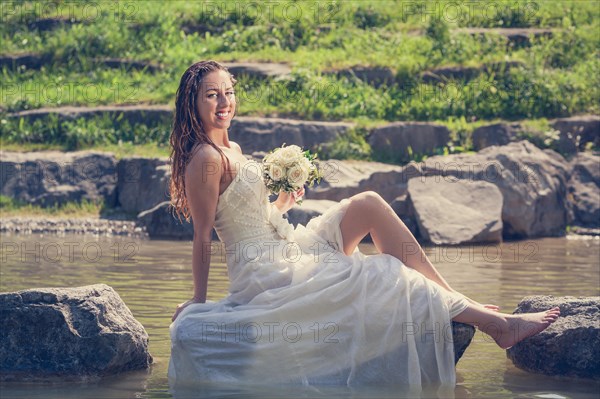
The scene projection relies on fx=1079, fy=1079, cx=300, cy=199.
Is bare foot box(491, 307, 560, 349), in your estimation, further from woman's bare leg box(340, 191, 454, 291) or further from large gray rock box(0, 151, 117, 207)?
large gray rock box(0, 151, 117, 207)

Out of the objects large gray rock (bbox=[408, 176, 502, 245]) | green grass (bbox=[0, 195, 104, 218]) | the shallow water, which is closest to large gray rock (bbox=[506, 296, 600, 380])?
the shallow water

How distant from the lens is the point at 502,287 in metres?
10.3

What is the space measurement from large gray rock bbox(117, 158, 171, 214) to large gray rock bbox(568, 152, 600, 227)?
5.72m

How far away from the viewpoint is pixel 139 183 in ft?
50.6

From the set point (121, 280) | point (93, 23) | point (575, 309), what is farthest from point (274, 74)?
point (575, 309)

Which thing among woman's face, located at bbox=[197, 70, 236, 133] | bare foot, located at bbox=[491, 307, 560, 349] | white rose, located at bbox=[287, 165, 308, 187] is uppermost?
woman's face, located at bbox=[197, 70, 236, 133]

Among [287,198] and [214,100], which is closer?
[214,100]

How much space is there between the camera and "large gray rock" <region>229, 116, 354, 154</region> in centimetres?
1587

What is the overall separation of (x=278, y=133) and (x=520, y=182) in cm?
368

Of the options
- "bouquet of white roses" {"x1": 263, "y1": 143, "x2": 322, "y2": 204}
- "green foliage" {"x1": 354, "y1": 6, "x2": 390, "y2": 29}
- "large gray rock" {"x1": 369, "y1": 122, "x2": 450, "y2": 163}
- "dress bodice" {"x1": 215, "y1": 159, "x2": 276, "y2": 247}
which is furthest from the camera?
"green foliage" {"x1": 354, "y1": 6, "x2": 390, "y2": 29}

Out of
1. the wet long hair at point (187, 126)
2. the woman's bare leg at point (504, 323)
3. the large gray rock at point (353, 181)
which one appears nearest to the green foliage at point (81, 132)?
the large gray rock at point (353, 181)

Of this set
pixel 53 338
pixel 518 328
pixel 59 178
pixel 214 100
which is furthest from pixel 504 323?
pixel 59 178

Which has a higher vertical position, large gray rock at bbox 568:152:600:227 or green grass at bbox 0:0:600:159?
green grass at bbox 0:0:600:159

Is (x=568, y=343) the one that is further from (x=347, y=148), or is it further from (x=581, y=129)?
(x=581, y=129)
